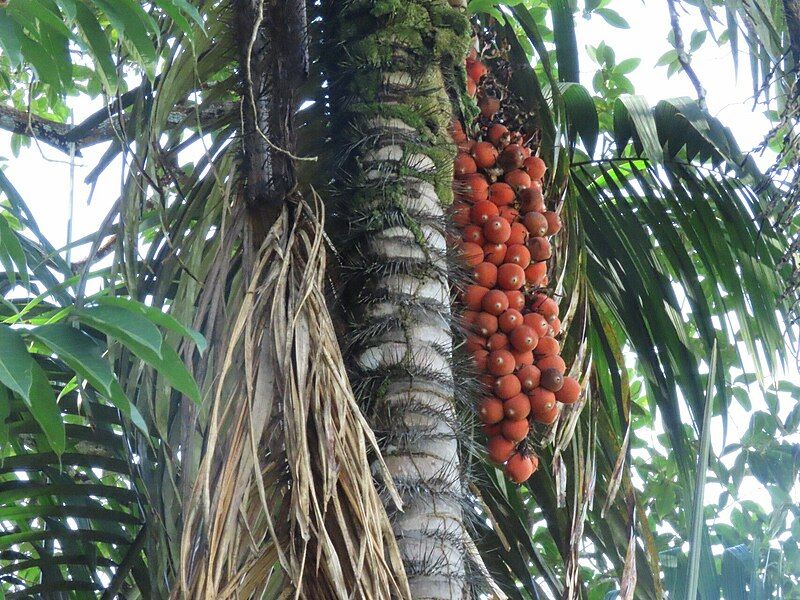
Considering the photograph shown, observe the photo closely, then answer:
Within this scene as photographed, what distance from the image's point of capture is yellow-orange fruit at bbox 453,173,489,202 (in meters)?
1.50

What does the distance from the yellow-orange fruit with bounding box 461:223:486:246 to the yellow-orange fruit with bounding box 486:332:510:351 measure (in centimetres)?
15

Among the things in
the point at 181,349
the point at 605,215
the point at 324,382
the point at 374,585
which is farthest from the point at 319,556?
the point at 605,215

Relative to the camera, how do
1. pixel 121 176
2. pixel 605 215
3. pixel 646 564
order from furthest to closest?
→ pixel 605 215
pixel 646 564
pixel 121 176

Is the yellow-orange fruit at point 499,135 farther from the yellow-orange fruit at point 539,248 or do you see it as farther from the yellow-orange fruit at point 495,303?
the yellow-orange fruit at point 495,303

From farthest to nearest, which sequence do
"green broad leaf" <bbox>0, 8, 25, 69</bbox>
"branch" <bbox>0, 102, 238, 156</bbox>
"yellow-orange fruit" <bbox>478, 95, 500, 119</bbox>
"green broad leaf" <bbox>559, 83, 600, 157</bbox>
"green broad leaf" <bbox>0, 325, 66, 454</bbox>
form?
"branch" <bbox>0, 102, 238, 156</bbox>
"green broad leaf" <bbox>559, 83, 600, 157</bbox>
"yellow-orange fruit" <bbox>478, 95, 500, 119</bbox>
"green broad leaf" <bbox>0, 8, 25, 69</bbox>
"green broad leaf" <bbox>0, 325, 66, 454</bbox>

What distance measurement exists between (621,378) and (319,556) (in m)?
0.81

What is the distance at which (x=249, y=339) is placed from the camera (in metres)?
1.20

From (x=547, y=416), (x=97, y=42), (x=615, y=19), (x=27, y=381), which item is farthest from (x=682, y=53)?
(x=615, y=19)

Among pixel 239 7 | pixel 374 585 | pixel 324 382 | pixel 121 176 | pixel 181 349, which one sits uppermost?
pixel 239 7

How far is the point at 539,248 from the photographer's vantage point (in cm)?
149

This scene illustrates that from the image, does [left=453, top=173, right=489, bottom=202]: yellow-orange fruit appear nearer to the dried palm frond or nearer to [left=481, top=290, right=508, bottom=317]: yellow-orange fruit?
[left=481, top=290, right=508, bottom=317]: yellow-orange fruit

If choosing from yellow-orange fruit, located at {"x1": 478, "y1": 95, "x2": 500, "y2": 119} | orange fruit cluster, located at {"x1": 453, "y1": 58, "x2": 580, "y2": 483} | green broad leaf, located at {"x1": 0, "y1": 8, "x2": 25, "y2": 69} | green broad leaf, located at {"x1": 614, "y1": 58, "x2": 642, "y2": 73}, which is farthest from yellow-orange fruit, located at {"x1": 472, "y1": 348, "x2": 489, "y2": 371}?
green broad leaf, located at {"x1": 614, "y1": 58, "x2": 642, "y2": 73}

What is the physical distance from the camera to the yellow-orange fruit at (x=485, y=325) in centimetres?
142

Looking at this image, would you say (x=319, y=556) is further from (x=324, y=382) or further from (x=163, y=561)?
(x=163, y=561)
